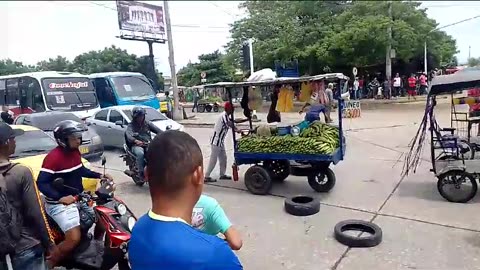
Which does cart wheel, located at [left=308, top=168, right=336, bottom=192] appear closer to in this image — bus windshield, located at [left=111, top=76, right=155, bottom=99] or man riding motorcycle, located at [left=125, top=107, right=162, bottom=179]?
man riding motorcycle, located at [left=125, top=107, right=162, bottom=179]

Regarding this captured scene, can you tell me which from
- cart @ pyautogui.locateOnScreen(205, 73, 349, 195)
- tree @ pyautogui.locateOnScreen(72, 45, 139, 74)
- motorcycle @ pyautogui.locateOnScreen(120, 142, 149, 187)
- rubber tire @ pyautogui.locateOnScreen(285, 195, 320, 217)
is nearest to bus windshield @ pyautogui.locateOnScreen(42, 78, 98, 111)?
motorcycle @ pyautogui.locateOnScreen(120, 142, 149, 187)

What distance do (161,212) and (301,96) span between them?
5483mm

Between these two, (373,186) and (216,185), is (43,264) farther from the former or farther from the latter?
(373,186)

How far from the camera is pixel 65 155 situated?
11.9 feet

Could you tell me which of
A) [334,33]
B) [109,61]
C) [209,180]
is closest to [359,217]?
[209,180]

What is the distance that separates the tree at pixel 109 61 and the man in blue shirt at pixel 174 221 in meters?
41.9

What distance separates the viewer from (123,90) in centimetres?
1592

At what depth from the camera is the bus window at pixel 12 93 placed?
1445 centimetres

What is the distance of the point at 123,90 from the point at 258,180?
35.8ft

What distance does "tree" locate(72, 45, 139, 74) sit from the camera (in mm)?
41531

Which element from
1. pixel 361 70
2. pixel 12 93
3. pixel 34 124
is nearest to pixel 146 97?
pixel 12 93

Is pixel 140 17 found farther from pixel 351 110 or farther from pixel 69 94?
pixel 351 110

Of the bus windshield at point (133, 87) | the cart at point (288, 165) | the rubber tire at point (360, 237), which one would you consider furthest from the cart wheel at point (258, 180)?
the bus windshield at point (133, 87)

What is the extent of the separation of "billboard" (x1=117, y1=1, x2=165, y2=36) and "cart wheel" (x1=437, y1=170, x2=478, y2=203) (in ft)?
75.9
